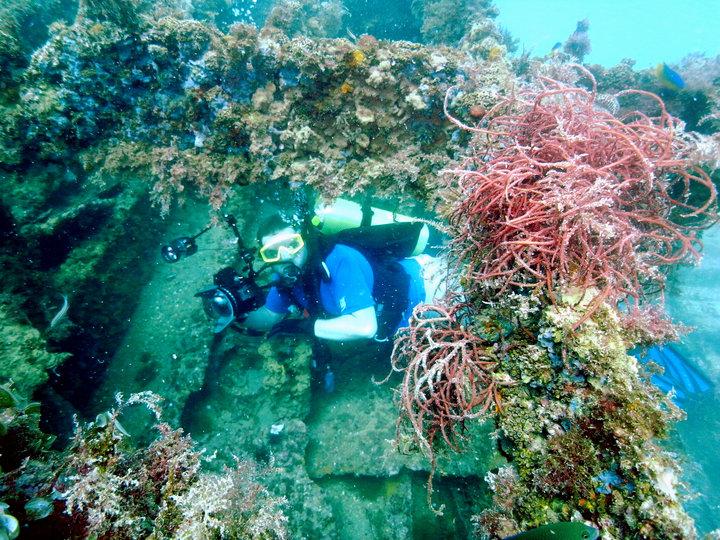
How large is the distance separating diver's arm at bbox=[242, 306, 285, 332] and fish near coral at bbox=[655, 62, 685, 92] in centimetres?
794

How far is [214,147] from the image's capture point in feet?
15.0

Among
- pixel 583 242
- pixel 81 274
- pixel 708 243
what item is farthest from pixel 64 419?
pixel 708 243

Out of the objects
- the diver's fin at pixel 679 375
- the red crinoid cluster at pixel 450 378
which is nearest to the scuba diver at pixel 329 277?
the red crinoid cluster at pixel 450 378

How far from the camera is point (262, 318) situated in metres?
5.05

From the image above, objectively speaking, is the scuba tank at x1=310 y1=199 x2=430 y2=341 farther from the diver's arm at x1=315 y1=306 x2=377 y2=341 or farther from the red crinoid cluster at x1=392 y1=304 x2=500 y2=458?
the red crinoid cluster at x1=392 y1=304 x2=500 y2=458

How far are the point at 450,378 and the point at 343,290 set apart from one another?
253 cm

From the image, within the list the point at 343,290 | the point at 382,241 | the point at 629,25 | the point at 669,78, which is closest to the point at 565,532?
the point at 343,290

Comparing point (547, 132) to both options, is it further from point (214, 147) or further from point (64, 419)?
point (64, 419)

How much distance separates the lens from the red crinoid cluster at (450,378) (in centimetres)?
219

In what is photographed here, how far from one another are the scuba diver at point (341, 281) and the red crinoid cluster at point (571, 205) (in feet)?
6.18

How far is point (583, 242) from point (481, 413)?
1201 mm

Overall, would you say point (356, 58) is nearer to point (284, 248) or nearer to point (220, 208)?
point (284, 248)

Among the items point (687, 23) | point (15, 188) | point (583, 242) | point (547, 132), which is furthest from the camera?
point (687, 23)

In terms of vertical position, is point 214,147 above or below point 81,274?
above
